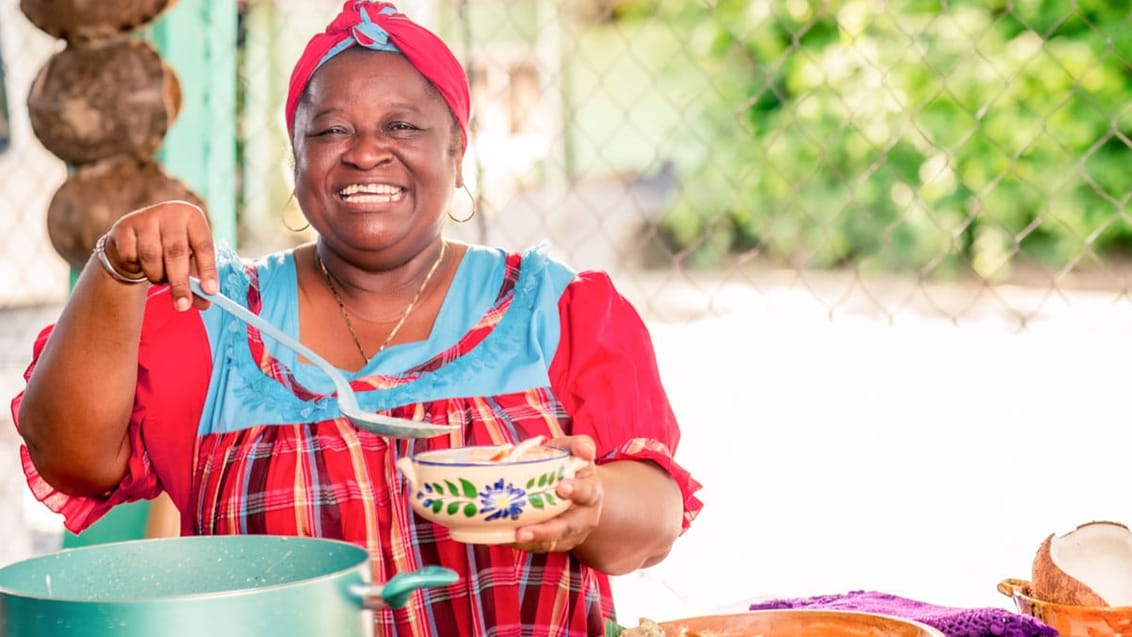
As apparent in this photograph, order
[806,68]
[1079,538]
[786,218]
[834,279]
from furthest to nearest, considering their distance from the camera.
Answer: [834,279] → [786,218] → [806,68] → [1079,538]

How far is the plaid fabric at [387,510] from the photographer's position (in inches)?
69.1

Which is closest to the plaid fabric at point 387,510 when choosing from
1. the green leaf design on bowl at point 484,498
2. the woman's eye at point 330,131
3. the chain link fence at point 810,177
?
the woman's eye at point 330,131

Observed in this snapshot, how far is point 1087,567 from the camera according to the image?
1.72 m

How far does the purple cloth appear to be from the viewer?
1.61 metres

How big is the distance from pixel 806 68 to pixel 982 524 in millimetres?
2565

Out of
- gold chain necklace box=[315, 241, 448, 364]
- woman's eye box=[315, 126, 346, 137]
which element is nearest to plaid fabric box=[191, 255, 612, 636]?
gold chain necklace box=[315, 241, 448, 364]

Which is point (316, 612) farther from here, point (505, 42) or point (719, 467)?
point (505, 42)

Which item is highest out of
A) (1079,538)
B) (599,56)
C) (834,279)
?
(599,56)

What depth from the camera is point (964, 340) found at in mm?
5664

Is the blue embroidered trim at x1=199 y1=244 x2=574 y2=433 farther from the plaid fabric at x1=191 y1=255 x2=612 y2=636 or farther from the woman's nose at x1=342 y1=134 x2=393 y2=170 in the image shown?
the woman's nose at x1=342 y1=134 x2=393 y2=170

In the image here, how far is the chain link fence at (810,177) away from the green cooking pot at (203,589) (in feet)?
5.47

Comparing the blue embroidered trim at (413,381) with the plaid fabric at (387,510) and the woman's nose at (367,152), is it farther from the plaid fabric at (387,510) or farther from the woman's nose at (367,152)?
the woman's nose at (367,152)

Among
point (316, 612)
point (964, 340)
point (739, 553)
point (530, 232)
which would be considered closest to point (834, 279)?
point (530, 232)

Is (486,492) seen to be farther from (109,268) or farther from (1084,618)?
(1084,618)
